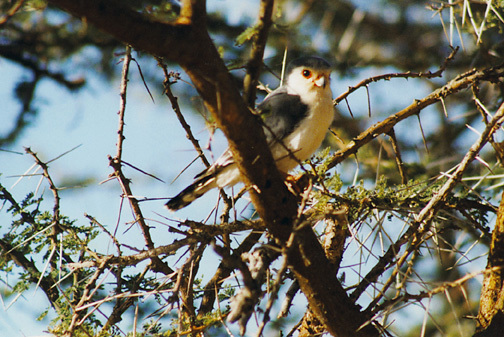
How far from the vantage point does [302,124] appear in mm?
3189

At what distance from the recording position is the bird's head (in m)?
3.43

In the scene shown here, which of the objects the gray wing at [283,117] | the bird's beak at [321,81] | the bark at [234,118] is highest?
the bird's beak at [321,81]

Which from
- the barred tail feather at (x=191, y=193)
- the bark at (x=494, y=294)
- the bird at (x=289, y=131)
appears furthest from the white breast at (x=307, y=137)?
the bark at (x=494, y=294)

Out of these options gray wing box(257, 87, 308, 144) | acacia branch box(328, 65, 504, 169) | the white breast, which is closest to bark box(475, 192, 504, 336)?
acacia branch box(328, 65, 504, 169)

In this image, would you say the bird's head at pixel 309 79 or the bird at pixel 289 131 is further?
the bird's head at pixel 309 79

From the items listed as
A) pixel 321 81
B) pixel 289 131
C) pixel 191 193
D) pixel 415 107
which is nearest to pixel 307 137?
pixel 289 131

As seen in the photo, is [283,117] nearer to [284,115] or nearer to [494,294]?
[284,115]

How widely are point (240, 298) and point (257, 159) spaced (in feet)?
1.74

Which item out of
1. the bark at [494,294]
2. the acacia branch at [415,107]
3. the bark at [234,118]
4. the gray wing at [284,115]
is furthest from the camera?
the gray wing at [284,115]

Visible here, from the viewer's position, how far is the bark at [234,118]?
176 centimetres

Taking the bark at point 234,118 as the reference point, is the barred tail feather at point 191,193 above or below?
above

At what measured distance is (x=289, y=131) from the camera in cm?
320

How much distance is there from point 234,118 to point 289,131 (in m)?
1.30

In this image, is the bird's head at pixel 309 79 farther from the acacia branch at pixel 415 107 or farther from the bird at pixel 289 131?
the acacia branch at pixel 415 107
